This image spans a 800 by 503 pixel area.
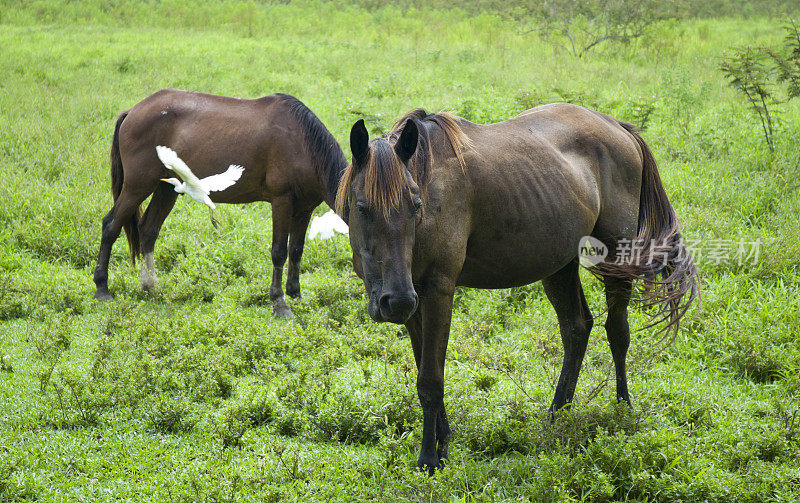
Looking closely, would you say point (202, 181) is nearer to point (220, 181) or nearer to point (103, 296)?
point (220, 181)

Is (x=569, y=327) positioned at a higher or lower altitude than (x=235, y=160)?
lower

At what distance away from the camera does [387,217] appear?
2.91 metres

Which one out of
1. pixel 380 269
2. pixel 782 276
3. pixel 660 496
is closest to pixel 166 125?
pixel 380 269

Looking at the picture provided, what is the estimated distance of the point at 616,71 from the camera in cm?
1269

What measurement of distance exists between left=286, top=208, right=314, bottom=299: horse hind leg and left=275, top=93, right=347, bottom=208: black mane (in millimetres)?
487

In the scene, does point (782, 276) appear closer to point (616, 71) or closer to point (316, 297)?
point (316, 297)

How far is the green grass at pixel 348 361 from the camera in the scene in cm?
352

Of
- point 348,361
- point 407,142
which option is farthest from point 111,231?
point 407,142

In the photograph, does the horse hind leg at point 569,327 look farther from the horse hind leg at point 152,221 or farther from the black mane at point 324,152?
the horse hind leg at point 152,221

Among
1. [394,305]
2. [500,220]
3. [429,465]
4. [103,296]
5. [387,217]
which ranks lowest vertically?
[103,296]

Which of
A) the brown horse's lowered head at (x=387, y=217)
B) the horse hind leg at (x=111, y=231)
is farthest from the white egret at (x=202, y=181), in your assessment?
the brown horse's lowered head at (x=387, y=217)

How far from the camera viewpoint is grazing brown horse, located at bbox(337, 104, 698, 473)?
9.71ft

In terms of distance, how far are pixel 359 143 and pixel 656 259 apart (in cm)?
209

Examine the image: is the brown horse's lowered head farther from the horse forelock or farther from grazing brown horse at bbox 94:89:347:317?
grazing brown horse at bbox 94:89:347:317
